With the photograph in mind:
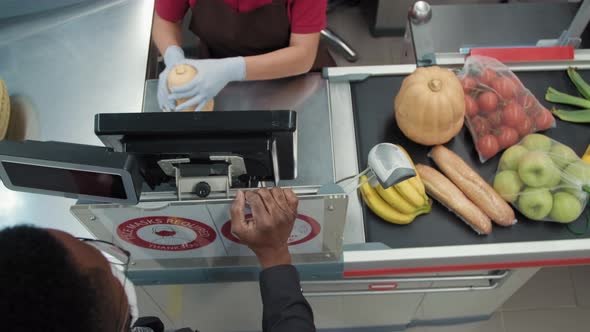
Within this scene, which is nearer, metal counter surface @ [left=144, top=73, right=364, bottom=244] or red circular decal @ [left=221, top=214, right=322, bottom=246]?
red circular decal @ [left=221, top=214, right=322, bottom=246]

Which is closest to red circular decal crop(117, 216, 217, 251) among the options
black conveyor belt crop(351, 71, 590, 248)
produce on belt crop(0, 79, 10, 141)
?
black conveyor belt crop(351, 71, 590, 248)

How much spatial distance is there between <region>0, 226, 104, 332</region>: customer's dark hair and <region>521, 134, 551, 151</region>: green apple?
1120 mm

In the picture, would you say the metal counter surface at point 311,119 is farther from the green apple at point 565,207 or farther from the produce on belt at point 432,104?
the green apple at point 565,207

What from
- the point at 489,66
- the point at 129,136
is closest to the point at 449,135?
the point at 489,66

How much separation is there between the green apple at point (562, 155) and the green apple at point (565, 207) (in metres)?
0.08

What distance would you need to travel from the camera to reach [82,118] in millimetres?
1367

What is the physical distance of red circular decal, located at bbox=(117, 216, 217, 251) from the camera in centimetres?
91

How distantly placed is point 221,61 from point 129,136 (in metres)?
0.52

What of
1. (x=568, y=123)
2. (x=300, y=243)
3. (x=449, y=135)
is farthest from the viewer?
(x=568, y=123)

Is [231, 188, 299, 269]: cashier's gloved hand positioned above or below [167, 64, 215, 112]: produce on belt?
below

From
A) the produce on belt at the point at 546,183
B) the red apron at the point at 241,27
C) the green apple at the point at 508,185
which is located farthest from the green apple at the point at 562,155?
the red apron at the point at 241,27

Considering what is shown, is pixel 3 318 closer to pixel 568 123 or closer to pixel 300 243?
pixel 300 243

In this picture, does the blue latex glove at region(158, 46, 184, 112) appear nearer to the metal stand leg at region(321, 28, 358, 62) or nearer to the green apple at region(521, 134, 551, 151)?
the green apple at region(521, 134, 551, 151)

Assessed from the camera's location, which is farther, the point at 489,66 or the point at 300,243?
the point at 489,66
